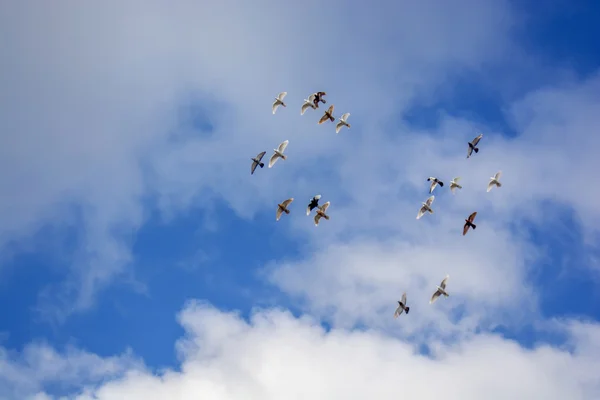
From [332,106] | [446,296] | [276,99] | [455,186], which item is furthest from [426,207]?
[276,99]

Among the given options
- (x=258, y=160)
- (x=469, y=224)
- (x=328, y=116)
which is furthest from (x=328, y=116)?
(x=469, y=224)

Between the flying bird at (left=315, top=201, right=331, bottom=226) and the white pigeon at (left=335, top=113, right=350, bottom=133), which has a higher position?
the white pigeon at (left=335, top=113, right=350, bottom=133)

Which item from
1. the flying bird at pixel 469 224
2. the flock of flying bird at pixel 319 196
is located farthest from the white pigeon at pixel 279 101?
the flying bird at pixel 469 224

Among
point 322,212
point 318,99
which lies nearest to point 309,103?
point 318,99

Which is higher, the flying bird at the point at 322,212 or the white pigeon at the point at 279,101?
the white pigeon at the point at 279,101

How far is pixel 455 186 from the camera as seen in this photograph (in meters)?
123

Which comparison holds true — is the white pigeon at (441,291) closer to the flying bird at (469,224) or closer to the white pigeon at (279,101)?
the flying bird at (469,224)

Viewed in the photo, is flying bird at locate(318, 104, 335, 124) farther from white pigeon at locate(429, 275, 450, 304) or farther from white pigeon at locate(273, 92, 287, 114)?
white pigeon at locate(429, 275, 450, 304)

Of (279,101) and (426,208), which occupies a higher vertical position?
(279,101)

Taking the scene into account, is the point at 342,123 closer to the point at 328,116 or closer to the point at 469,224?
the point at 328,116

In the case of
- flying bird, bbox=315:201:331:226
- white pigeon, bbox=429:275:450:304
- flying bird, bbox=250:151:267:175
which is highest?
flying bird, bbox=250:151:267:175

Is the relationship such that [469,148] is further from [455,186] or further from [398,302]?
[398,302]

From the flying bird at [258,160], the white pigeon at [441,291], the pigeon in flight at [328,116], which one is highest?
the pigeon in flight at [328,116]

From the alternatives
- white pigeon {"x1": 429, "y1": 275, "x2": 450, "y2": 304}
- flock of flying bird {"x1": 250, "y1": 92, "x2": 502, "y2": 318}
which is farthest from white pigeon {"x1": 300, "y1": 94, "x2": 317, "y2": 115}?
white pigeon {"x1": 429, "y1": 275, "x2": 450, "y2": 304}
